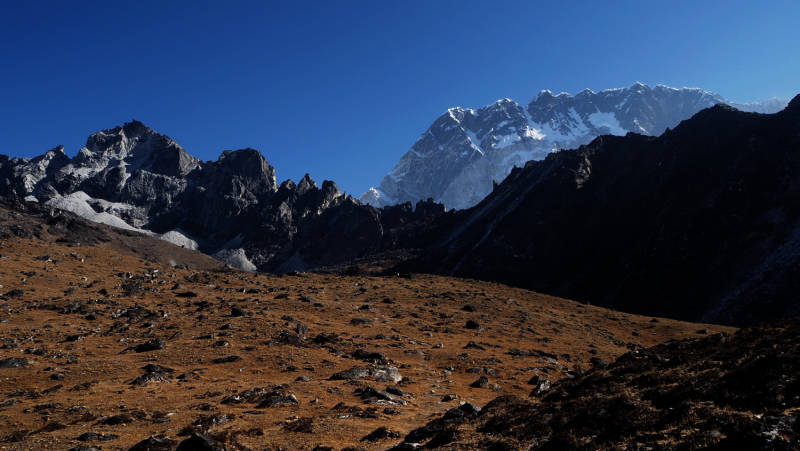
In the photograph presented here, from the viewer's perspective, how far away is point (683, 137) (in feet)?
506

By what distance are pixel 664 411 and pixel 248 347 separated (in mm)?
29912

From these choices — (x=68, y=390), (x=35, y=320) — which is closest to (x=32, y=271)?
(x=35, y=320)

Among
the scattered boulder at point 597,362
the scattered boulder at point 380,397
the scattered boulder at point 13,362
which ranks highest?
the scattered boulder at point 13,362

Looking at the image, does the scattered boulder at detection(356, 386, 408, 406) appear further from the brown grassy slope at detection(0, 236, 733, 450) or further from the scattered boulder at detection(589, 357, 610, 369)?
the scattered boulder at detection(589, 357, 610, 369)

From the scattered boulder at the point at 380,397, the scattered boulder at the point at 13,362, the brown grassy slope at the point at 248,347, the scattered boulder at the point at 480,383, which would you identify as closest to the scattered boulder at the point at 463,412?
the brown grassy slope at the point at 248,347

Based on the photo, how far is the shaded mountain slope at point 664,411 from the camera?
11.7 meters

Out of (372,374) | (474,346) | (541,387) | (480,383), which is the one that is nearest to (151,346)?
(372,374)

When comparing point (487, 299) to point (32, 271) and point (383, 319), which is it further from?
point (32, 271)

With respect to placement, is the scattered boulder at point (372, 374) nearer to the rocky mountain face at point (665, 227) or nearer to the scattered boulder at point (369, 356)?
the scattered boulder at point (369, 356)

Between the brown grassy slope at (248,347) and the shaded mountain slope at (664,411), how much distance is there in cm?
466

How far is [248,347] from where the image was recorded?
3562cm

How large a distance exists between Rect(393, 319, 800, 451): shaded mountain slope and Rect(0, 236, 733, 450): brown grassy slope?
4.66 m

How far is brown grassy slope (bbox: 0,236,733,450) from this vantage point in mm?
20484

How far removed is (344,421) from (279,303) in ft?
110
